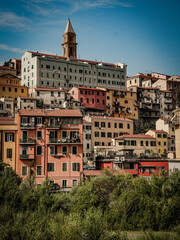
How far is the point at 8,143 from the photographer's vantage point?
2060 inches

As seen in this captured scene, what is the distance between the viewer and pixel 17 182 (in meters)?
48.0

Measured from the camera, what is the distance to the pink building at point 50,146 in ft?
171

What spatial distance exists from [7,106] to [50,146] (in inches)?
1304

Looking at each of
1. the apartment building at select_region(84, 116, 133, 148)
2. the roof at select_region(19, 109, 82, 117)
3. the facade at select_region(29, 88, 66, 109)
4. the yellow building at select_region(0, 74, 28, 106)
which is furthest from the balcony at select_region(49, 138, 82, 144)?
the yellow building at select_region(0, 74, 28, 106)

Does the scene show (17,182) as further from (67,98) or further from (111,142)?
(67,98)

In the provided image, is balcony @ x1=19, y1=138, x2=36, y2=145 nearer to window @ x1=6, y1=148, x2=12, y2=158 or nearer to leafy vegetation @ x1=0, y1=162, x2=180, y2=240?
window @ x1=6, y1=148, x2=12, y2=158

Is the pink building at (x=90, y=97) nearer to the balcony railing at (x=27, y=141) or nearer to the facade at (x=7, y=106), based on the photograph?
the facade at (x=7, y=106)

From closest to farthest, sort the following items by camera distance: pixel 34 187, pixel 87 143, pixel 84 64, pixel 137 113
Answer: pixel 34 187 → pixel 87 143 → pixel 137 113 → pixel 84 64

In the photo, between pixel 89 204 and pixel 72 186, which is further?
pixel 72 186

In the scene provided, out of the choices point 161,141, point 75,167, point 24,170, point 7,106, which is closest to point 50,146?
point 75,167

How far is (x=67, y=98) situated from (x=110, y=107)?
35.9 feet

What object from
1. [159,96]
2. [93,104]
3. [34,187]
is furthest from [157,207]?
[159,96]

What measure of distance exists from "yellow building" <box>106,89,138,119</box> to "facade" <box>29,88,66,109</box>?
38.3 ft

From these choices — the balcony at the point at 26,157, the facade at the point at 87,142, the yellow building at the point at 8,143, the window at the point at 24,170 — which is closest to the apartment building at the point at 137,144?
the facade at the point at 87,142
